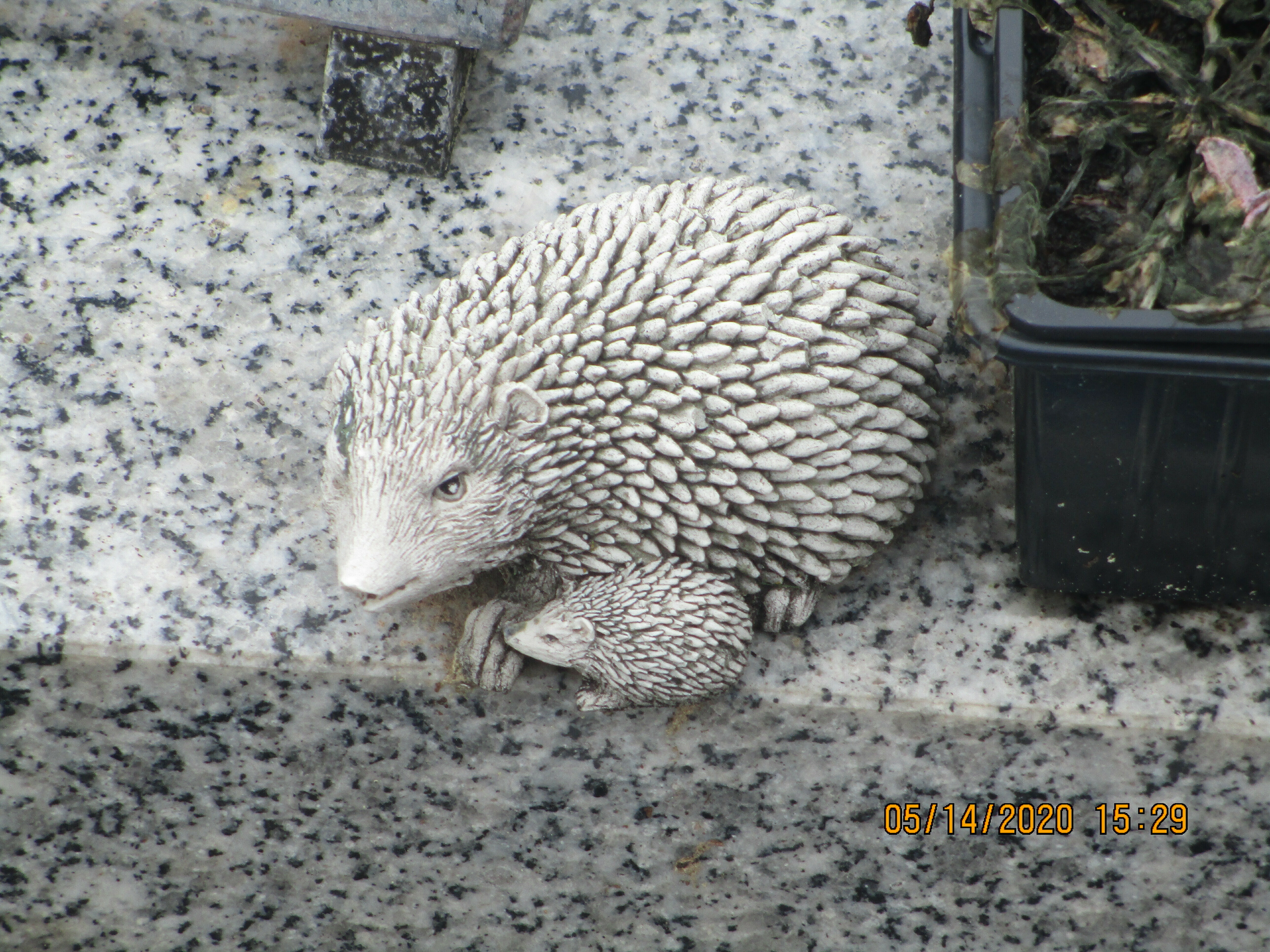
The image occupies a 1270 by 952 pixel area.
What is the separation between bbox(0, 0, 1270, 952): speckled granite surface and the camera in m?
1.18

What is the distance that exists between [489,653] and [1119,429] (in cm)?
64

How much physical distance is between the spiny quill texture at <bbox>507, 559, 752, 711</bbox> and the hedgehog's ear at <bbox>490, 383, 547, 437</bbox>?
19 centimetres

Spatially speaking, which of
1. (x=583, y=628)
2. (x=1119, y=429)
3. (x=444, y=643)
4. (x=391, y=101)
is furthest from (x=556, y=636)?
(x=391, y=101)

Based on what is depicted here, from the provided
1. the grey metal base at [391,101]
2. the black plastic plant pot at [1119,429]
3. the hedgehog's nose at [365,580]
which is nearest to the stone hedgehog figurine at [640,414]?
the hedgehog's nose at [365,580]

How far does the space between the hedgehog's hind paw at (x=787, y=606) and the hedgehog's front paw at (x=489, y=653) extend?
258 mm

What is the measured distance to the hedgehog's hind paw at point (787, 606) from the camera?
3.76 ft

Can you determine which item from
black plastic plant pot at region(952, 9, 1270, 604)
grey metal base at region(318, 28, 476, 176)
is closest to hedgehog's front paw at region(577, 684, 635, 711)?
black plastic plant pot at region(952, 9, 1270, 604)

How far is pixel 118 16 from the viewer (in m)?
1.53

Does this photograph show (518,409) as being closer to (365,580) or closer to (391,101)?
(365,580)

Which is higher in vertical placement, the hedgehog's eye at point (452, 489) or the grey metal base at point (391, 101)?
the grey metal base at point (391, 101)

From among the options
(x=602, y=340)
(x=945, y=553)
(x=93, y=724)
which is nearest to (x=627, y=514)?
(x=602, y=340)

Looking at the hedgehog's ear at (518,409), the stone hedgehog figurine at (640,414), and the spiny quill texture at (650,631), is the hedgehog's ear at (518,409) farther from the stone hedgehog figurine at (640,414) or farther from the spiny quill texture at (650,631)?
the spiny quill texture at (650,631)

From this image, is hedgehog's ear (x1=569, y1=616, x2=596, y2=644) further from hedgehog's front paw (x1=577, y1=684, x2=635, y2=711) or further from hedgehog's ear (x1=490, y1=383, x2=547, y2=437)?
hedgehog's ear (x1=490, y1=383, x2=547, y2=437)

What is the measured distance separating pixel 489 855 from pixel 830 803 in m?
0.41
